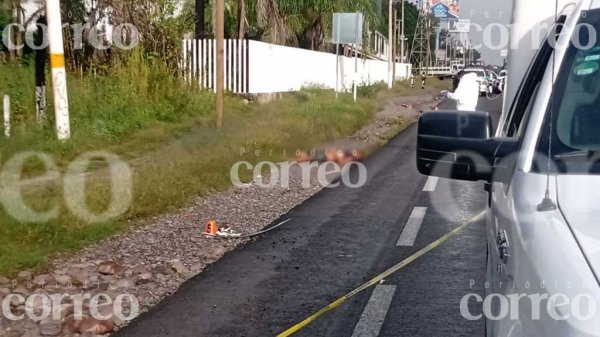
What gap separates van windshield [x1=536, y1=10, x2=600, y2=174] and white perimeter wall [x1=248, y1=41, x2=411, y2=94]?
20.8m

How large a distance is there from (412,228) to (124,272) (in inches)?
138

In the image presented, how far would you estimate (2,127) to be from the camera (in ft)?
43.3

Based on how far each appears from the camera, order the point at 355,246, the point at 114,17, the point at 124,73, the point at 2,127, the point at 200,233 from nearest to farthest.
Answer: the point at 355,246, the point at 200,233, the point at 2,127, the point at 124,73, the point at 114,17

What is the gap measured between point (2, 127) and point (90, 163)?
213cm

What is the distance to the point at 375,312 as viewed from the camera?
5.70 m

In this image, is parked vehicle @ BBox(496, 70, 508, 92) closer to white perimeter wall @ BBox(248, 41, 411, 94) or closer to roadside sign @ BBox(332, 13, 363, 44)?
roadside sign @ BBox(332, 13, 363, 44)

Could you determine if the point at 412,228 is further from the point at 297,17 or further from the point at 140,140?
the point at 297,17

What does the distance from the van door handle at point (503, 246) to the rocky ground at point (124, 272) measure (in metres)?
3.32

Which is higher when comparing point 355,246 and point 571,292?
point 571,292

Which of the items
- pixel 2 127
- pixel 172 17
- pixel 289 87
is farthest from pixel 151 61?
pixel 289 87

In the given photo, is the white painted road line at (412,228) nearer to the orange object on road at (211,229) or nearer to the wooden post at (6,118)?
Result: the orange object on road at (211,229)

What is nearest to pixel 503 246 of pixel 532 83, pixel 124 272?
pixel 532 83

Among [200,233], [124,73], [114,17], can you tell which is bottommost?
[200,233]

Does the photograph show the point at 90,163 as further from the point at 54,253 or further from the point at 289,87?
the point at 289,87
